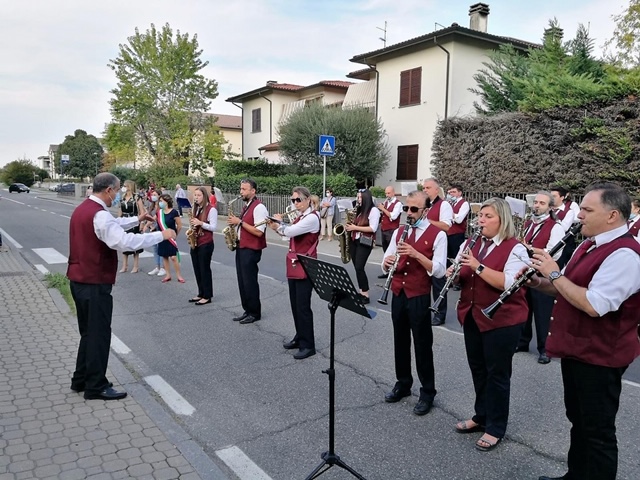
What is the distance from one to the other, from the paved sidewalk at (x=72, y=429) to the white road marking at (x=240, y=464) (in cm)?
13

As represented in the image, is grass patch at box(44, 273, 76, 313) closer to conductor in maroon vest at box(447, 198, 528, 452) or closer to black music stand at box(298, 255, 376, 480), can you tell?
→ black music stand at box(298, 255, 376, 480)

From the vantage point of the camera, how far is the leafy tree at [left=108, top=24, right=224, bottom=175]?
126 feet

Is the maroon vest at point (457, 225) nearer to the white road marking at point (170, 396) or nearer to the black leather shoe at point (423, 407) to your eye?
the black leather shoe at point (423, 407)

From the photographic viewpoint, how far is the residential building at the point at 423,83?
22391 millimetres

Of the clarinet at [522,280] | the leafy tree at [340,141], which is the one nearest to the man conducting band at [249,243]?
the clarinet at [522,280]

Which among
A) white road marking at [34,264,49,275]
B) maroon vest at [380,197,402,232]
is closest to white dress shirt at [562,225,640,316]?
maroon vest at [380,197,402,232]

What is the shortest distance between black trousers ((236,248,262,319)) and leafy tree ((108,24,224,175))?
108 feet

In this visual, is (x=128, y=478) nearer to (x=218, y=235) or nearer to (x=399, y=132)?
(x=218, y=235)

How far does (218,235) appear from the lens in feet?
63.0

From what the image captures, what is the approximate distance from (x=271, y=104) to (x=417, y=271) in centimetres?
3204

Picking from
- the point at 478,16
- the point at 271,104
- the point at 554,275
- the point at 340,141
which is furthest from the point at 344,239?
the point at 271,104

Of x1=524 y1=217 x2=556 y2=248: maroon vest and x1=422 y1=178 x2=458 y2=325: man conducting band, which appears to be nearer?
x1=524 y1=217 x2=556 y2=248: maroon vest

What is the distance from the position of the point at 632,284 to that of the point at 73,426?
165 inches

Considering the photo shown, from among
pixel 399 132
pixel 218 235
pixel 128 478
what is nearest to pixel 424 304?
pixel 128 478
